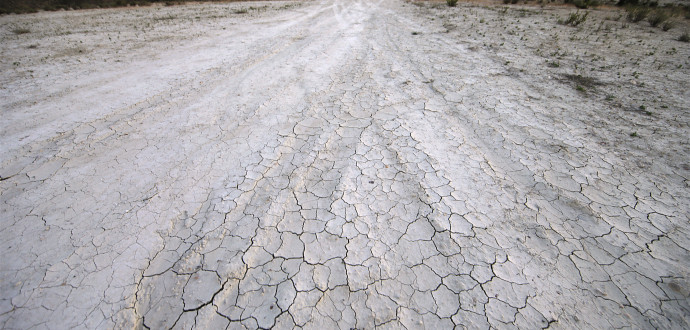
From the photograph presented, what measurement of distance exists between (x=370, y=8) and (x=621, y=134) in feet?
34.3

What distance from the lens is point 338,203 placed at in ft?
8.67

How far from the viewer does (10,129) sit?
3.66m

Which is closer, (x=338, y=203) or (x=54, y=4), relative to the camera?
(x=338, y=203)

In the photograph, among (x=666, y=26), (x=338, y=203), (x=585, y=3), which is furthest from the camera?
(x=585, y=3)

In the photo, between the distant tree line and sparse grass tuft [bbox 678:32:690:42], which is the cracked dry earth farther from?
the distant tree line

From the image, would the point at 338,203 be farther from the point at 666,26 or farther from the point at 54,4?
the point at 54,4

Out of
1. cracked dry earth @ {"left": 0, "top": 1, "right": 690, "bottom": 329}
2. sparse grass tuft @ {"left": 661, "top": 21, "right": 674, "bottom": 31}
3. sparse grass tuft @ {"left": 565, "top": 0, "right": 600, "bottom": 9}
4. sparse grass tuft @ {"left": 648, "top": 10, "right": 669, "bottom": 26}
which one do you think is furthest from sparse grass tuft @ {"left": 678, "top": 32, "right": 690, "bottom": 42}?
sparse grass tuft @ {"left": 565, "top": 0, "right": 600, "bottom": 9}

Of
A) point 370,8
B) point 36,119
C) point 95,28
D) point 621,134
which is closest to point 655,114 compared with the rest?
point 621,134

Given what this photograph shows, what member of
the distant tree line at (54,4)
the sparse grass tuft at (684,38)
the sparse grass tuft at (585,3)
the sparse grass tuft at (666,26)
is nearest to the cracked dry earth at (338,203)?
the sparse grass tuft at (684,38)

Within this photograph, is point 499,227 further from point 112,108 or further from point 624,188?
point 112,108

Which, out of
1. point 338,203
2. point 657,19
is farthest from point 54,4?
point 657,19

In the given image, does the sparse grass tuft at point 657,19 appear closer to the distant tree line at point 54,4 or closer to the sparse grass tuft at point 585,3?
the sparse grass tuft at point 585,3

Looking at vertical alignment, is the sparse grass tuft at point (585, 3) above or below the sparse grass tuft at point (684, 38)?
above

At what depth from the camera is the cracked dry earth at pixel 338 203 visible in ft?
6.27
